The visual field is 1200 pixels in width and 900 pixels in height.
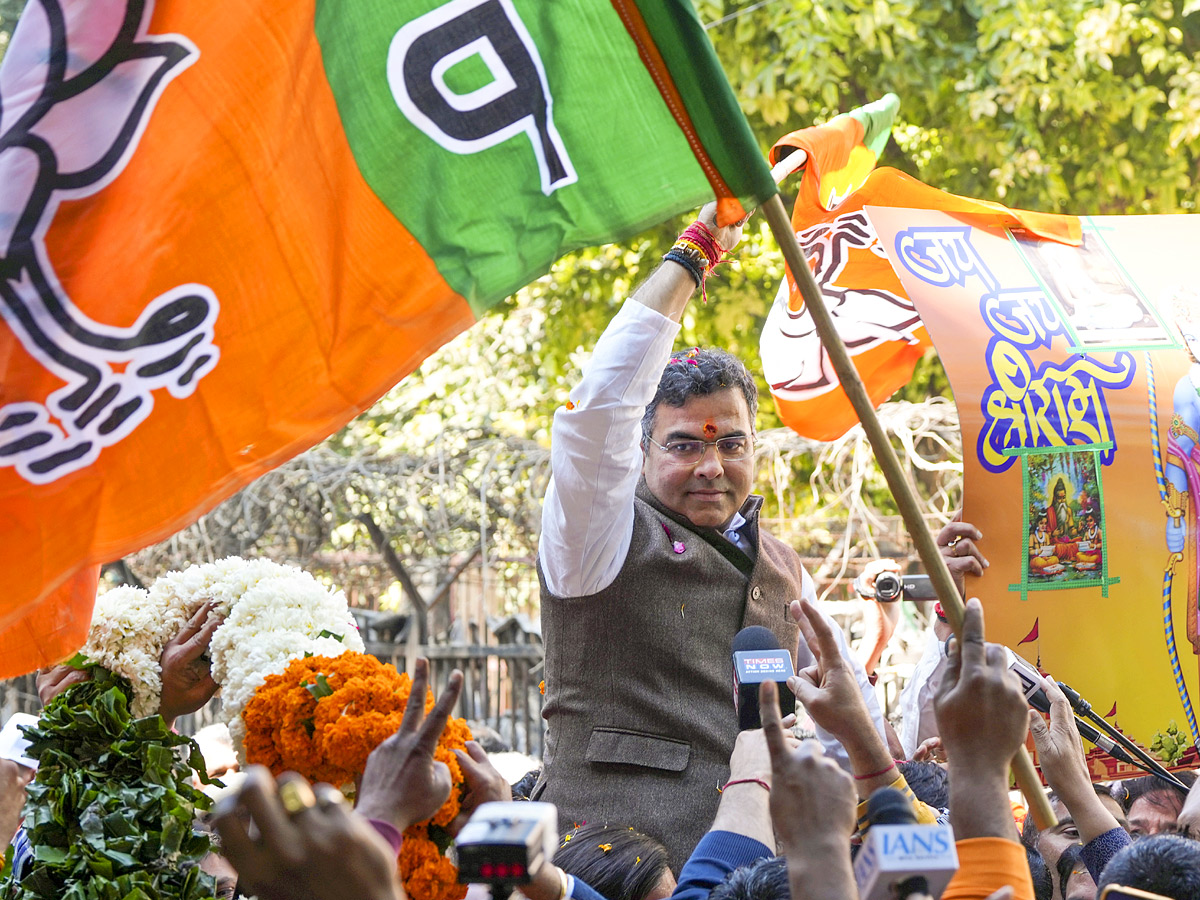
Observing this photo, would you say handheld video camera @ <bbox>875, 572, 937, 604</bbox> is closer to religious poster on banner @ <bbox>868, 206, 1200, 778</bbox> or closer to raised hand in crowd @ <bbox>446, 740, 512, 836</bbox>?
religious poster on banner @ <bbox>868, 206, 1200, 778</bbox>

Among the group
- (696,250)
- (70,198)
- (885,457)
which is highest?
(70,198)

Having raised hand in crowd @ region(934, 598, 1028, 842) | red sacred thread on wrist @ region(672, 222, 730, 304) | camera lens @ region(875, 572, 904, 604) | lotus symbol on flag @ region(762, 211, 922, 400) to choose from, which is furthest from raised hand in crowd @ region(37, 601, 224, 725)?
lotus symbol on flag @ region(762, 211, 922, 400)

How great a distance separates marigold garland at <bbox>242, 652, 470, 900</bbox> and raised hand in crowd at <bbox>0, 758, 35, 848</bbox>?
1.37 m

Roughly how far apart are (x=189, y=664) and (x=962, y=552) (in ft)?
6.06

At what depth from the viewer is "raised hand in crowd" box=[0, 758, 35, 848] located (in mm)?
3080

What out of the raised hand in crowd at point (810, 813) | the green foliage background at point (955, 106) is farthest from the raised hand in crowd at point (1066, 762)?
the green foliage background at point (955, 106)

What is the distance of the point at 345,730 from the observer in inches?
75.5

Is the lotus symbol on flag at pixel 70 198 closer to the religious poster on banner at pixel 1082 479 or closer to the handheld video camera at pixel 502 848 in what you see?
the handheld video camera at pixel 502 848

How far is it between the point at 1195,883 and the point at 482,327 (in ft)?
24.9

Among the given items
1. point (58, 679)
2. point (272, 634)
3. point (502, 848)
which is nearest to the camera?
point (502, 848)

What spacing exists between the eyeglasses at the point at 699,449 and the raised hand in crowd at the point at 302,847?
5.97 ft

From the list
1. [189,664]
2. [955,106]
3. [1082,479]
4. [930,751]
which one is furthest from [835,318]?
[955,106]

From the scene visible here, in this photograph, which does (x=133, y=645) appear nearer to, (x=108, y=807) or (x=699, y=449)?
(x=108, y=807)

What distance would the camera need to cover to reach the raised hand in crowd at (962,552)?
3045 millimetres
